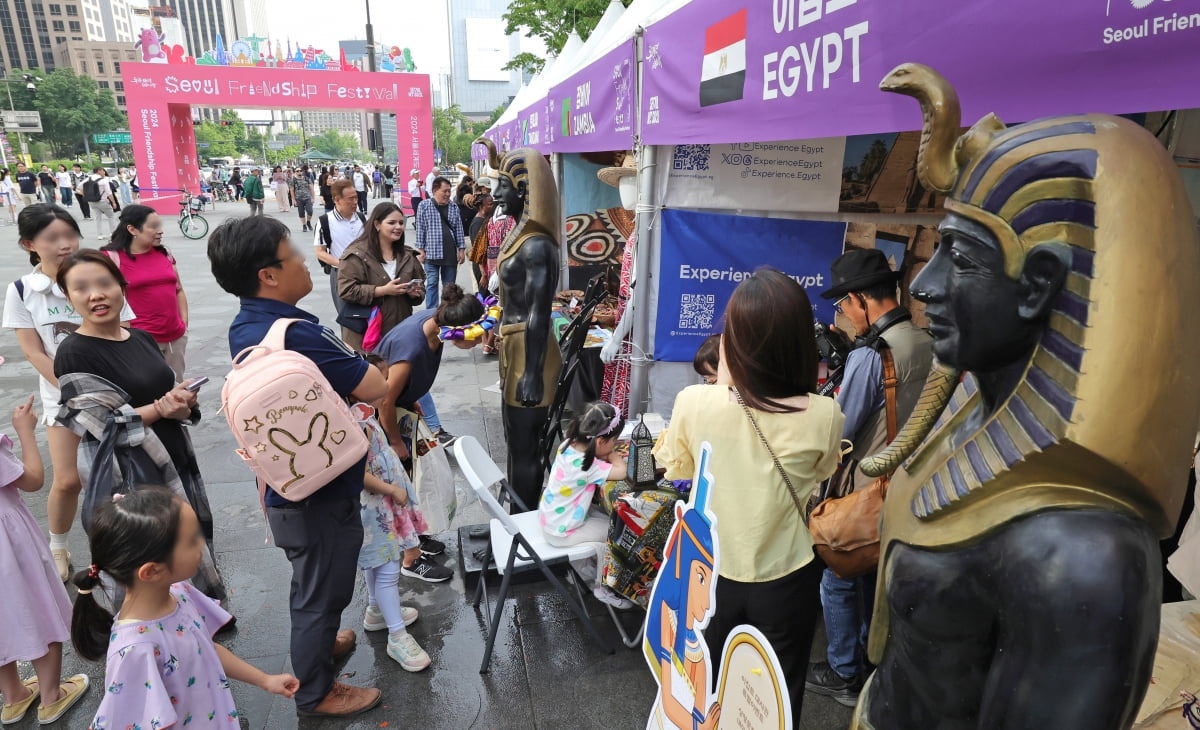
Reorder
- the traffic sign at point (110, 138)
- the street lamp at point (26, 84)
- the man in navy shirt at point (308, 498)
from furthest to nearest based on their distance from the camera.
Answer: the traffic sign at point (110, 138), the street lamp at point (26, 84), the man in navy shirt at point (308, 498)

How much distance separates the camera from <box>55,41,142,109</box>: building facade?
305 ft

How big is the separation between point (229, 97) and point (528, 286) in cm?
2562

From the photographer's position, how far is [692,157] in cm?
391

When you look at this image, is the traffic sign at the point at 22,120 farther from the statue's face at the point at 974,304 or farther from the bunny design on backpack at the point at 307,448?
the statue's face at the point at 974,304

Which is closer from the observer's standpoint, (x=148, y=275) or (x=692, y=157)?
(x=692, y=157)

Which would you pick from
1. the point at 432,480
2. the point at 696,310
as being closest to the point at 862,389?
the point at 696,310

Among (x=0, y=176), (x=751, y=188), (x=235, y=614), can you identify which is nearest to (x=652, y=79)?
(x=751, y=188)

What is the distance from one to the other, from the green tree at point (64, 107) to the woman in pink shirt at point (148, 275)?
78.1 m

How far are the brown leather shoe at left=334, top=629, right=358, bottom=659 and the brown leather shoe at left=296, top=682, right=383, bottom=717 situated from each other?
1.04ft

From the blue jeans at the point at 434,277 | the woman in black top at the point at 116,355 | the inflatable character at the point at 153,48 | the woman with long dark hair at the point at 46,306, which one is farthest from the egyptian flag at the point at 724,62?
the inflatable character at the point at 153,48

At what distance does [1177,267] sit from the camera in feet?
2.66

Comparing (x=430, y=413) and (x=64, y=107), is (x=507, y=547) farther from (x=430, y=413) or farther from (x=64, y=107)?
(x=64, y=107)

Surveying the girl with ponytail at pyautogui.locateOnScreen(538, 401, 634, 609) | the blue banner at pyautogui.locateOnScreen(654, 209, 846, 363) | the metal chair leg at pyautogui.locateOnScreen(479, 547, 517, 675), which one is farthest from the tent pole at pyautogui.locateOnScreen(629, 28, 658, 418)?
the metal chair leg at pyautogui.locateOnScreen(479, 547, 517, 675)

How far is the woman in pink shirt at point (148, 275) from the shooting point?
162 inches
